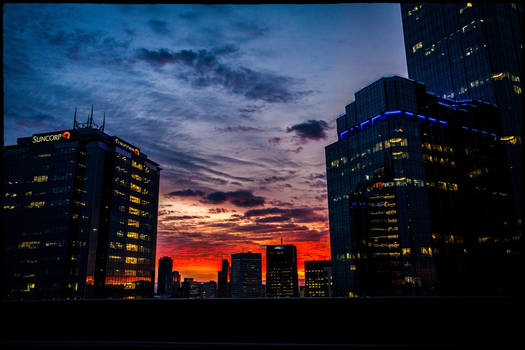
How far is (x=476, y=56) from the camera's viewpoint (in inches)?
6161

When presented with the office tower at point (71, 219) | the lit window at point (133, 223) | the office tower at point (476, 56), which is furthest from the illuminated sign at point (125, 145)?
A: the office tower at point (476, 56)

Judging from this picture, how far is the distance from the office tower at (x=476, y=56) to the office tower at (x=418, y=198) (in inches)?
283

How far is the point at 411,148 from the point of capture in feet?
399

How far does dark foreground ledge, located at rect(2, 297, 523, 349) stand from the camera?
7.92m

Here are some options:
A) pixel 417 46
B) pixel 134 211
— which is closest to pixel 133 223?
pixel 134 211

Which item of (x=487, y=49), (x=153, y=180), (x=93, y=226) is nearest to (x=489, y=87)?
(x=487, y=49)

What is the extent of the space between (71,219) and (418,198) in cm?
12825

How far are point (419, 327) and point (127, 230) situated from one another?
158m

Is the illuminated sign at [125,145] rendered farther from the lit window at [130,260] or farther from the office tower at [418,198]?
the office tower at [418,198]

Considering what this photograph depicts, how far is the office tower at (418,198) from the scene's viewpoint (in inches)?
4596

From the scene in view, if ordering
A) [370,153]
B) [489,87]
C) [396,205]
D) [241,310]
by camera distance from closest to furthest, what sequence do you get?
[241,310]
[396,205]
[370,153]
[489,87]

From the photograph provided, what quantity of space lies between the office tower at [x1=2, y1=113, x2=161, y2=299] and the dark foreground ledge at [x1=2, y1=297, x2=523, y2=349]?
141545 millimetres

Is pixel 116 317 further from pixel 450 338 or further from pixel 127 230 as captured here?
pixel 127 230

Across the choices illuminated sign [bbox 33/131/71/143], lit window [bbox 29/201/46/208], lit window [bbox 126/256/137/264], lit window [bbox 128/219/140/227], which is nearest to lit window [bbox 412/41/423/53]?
lit window [bbox 128/219/140/227]
